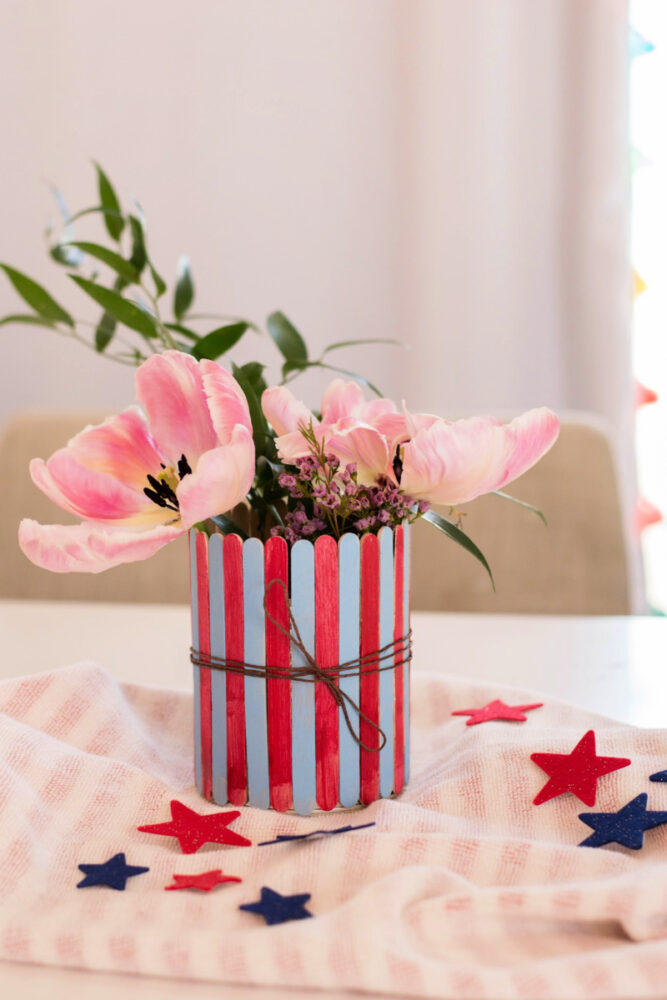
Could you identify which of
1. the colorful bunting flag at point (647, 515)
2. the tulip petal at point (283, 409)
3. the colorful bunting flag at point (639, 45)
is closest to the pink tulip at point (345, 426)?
the tulip petal at point (283, 409)

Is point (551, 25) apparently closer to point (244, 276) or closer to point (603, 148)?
point (603, 148)

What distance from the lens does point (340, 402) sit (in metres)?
0.50

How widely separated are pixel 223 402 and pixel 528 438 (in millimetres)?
139

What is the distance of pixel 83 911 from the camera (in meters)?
0.38

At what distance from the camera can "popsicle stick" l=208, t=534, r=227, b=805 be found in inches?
19.0

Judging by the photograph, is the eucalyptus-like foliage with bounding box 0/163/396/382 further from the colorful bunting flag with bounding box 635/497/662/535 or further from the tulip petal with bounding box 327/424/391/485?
the colorful bunting flag with bounding box 635/497/662/535

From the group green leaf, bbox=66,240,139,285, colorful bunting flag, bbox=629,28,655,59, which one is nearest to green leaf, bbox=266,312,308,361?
green leaf, bbox=66,240,139,285

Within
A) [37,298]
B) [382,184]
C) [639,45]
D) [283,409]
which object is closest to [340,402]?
[283,409]

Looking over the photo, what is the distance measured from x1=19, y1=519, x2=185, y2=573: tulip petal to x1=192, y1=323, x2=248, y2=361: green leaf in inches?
7.9

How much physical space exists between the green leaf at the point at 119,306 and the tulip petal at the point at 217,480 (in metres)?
0.23

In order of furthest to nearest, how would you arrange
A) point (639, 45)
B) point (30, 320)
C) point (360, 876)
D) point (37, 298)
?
point (639, 45) → point (30, 320) → point (37, 298) → point (360, 876)

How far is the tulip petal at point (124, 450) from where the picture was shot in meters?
0.47

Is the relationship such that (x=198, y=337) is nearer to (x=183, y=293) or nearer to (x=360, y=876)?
(x=183, y=293)

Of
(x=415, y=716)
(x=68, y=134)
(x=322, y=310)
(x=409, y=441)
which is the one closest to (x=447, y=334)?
(x=322, y=310)
